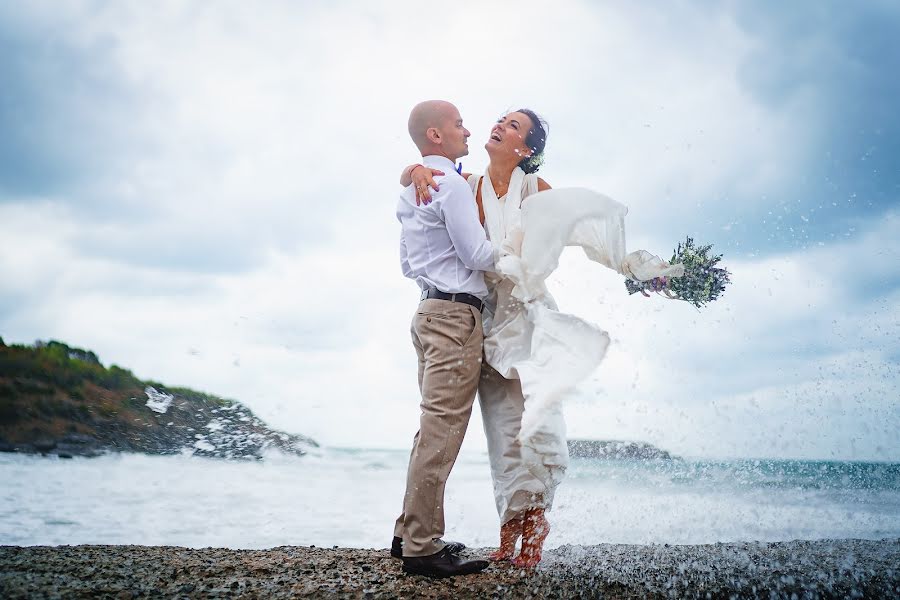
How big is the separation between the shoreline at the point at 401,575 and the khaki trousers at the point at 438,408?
0.22m

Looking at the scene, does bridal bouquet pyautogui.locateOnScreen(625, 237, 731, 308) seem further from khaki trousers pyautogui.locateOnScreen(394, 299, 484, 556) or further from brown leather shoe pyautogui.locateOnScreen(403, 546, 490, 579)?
brown leather shoe pyautogui.locateOnScreen(403, 546, 490, 579)

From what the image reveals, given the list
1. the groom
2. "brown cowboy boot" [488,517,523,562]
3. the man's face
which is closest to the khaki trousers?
the groom

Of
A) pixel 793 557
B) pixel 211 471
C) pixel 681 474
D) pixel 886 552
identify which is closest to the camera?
pixel 793 557

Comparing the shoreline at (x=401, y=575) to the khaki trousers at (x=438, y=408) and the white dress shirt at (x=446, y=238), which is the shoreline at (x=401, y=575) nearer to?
the khaki trousers at (x=438, y=408)

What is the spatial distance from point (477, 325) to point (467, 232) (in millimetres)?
426

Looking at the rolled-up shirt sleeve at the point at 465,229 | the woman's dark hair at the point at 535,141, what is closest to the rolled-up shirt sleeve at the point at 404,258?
the rolled-up shirt sleeve at the point at 465,229

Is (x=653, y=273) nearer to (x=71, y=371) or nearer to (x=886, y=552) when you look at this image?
(x=886, y=552)

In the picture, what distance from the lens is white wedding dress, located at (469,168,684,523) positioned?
8.14ft

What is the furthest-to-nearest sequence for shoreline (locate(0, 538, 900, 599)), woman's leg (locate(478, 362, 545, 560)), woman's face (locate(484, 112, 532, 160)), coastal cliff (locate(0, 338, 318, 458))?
coastal cliff (locate(0, 338, 318, 458)) → woman's face (locate(484, 112, 532, 160)) → woman's leg (locate(478, 362, 545, 560)) → shoreline (locate(0, 538, 900, 599))

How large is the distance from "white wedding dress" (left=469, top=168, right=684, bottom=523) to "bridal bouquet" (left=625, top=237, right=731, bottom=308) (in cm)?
7

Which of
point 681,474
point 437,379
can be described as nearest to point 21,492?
point 437,379

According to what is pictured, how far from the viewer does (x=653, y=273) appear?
2.67 meters

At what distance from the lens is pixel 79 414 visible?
11039 millimetres

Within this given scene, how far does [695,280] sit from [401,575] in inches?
72.9
